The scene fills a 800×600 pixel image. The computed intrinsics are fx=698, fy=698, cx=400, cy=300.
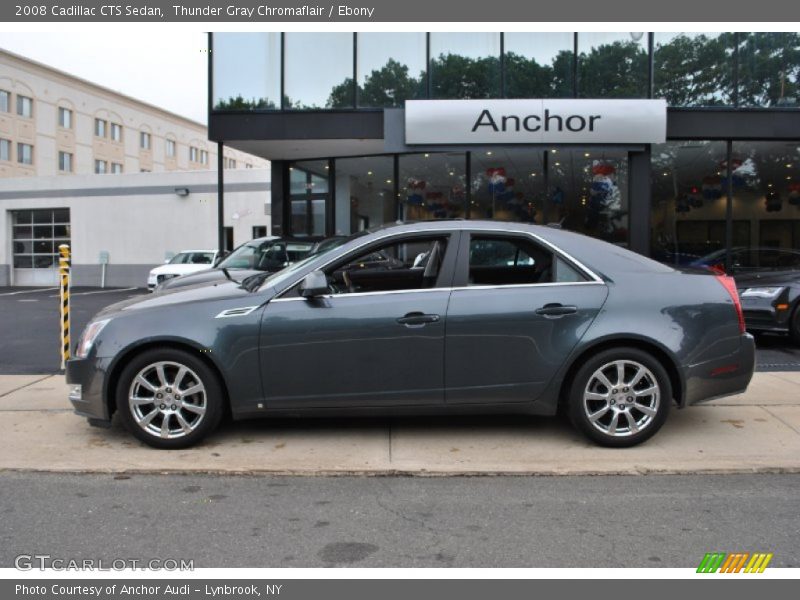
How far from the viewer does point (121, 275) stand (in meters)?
28.1

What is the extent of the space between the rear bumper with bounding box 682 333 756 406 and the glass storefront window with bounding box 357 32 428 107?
1034 centimetres

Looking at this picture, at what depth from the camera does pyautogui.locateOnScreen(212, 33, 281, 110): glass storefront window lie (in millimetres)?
14297

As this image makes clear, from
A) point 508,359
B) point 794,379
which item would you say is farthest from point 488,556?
point 794,379

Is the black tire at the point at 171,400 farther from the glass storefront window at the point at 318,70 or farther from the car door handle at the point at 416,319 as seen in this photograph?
the glass storefront window at the point at 318,70

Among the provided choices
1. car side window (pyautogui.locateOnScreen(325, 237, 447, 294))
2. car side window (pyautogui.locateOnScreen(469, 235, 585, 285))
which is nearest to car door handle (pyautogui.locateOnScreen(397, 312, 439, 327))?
car side window (pyautogui.locateOnScreen(325, 237, 447, 294))

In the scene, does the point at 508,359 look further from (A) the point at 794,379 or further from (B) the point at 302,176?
(B) the point at 302,176

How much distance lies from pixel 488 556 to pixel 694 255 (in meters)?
12.8

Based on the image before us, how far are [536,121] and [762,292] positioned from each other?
231 inches

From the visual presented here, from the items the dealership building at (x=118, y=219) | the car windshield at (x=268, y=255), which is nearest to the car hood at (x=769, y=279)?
the car windshield at (x=268, y=255)

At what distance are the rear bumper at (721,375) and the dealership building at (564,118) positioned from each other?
8868mm

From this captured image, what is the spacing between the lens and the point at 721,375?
16.9ft

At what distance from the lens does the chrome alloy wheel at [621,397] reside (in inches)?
197

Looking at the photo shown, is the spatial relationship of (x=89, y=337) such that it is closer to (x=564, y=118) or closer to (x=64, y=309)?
(x=64, y=309)

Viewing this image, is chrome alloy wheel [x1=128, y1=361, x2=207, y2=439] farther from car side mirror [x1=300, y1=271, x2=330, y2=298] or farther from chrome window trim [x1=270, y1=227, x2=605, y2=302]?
car side mirror [x1=300, y1=271, x2=330, y2=298]
